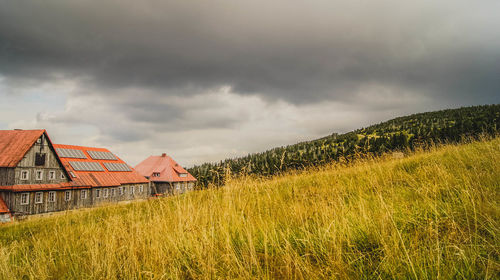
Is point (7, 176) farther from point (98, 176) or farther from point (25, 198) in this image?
point (98, 176)

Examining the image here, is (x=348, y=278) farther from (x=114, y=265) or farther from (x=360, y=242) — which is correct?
(x=114, y=265)

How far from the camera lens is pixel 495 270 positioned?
186 centimetres

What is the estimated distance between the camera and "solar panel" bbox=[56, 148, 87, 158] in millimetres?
34156

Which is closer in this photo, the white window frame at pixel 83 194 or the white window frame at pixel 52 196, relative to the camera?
the white window frame at pixel 52 196

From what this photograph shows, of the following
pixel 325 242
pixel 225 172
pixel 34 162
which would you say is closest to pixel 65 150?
pixel 34 162

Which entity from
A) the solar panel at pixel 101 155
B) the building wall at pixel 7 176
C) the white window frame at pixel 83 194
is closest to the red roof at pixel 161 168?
the solar panel at pixel 101 155

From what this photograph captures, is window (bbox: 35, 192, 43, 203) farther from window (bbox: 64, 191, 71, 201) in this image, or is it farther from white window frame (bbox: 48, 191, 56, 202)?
window (bbox: 64, 191, 71, 201)

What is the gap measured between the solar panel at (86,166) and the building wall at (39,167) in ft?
11.3

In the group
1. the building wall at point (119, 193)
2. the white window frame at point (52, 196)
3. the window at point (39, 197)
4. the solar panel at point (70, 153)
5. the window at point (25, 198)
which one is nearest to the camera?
the window at point (25, 198)

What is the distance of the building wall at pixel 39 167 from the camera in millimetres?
26844

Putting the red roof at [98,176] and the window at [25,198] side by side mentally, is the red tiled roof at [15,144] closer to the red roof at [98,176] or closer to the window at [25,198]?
the window at [25,198]

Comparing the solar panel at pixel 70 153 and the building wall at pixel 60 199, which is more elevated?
the solar panel at pixel 70 153

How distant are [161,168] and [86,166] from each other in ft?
51.2

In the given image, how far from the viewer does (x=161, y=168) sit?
50.4 metres
